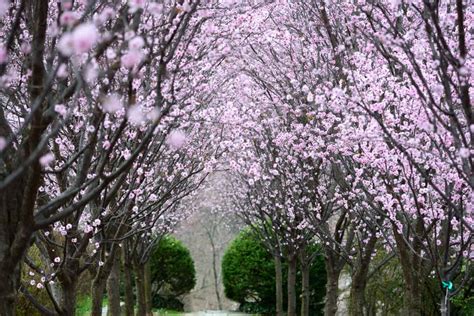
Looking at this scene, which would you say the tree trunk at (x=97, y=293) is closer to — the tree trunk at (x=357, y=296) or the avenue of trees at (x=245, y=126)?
the avenue of trees at (x=245, y=126)

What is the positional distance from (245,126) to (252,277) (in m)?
9.19

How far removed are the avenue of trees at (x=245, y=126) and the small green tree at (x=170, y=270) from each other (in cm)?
738

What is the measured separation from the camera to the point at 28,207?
3.59 m

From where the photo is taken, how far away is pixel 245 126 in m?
9.16

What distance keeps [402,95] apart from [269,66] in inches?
152

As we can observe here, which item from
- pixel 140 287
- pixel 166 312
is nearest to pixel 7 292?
pixel 140 287

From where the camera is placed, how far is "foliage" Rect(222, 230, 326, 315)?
664 inches

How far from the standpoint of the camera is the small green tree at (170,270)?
19.7 metres

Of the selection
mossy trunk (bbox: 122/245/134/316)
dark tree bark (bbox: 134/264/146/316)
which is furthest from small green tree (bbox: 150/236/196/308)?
mossy trunk (bbox: 122/245/134/316)

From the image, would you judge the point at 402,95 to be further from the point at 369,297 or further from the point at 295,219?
the point at 369,297

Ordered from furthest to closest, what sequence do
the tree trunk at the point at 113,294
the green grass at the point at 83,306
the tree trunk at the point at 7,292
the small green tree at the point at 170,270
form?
the small green tree at the point at 170,270 → the green grass at the point at 83,306 → the tree trunk at the point at 113,294 → the tree trunk at the point at 7,292

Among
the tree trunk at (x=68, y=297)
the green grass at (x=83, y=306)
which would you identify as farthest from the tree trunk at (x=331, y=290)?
the green grass at (x=83, y=306)

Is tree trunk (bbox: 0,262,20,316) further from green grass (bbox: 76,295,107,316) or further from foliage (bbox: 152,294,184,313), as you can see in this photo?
foliage (bbox: 152,294,184,313)

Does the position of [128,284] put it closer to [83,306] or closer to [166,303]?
[83,306]
